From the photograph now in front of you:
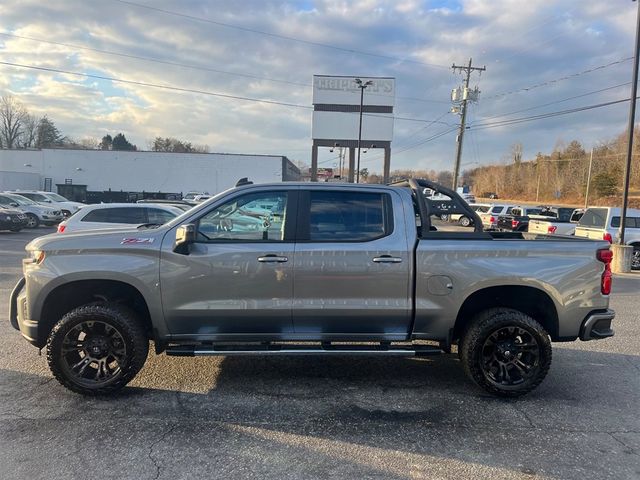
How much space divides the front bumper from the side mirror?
1.43 metres

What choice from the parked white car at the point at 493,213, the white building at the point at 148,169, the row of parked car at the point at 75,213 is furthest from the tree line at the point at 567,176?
the row of parked car at the point at 75,213

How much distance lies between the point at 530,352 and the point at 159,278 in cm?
341

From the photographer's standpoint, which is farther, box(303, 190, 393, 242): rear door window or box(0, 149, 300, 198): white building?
box(0, 149, 300, 198): white building

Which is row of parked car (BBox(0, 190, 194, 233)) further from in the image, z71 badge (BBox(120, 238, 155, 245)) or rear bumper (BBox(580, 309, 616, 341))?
rear bumper (BBox(580, 309, 616, 341))

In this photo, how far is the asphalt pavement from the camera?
9.87 feet

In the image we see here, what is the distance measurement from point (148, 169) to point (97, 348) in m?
48.8

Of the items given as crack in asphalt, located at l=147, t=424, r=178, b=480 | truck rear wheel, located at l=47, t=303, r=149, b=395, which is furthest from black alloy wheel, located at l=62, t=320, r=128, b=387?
crack in asphalt, located at l=147, t=424, r=178, b=480

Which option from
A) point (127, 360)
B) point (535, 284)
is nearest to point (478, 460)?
point (535, 284)

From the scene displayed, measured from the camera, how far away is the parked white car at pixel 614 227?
1325 centimetres

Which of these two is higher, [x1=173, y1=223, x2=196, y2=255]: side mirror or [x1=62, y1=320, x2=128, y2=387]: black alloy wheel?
[x1=173, y1=223, x2=196, y2=255]: side mirror

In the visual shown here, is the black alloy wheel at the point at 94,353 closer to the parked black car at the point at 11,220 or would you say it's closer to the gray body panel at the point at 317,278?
the gray body panel at the point at 317,278

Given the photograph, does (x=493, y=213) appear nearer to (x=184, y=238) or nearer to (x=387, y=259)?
(x=387, y=259)

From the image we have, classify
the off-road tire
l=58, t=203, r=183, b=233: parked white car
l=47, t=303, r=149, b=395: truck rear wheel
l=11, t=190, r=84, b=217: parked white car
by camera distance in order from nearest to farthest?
l=47, t=303, r=149, b=395: truck rear wheel < l=58, t=203, r=183, b=233: parked white car < the off-road tire < l=11, t=190, r=84, b=217: parked white car

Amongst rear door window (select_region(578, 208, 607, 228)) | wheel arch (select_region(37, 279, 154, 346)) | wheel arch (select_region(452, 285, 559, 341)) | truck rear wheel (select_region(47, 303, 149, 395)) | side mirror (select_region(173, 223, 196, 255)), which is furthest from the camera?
rear door window (select_region(578, 208, 607, 228))
